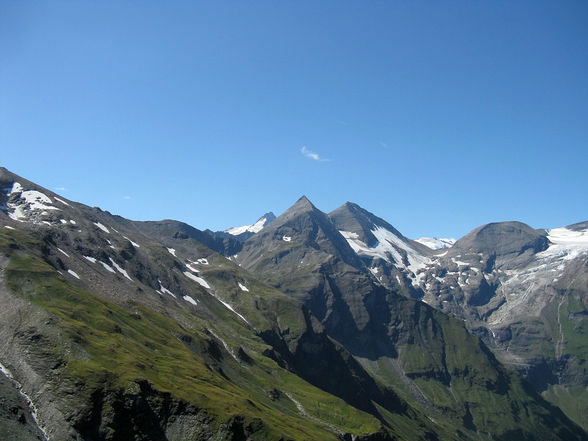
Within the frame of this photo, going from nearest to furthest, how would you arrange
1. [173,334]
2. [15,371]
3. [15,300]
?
[15,371]
[15,300]
[173,334]

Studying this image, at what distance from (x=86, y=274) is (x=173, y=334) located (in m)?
52.1

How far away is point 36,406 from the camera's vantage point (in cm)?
8631

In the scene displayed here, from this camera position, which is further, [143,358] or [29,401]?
[143,358]

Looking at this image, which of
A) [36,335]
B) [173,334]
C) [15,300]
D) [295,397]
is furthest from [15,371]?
[295,397]


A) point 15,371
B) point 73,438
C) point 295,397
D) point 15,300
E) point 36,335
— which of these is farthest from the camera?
point 295,397

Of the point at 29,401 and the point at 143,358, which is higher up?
the point at 143,358

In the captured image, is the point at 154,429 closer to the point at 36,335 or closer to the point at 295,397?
the point at 36,335

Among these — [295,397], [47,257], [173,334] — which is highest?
[47,257]

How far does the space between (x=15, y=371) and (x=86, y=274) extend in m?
112

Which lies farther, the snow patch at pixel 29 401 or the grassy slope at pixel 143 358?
the grassy slope at pixel 143 358

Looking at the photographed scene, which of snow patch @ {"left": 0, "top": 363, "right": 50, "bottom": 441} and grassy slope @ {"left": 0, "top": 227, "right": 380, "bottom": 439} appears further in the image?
grassy slope @ {"left": 0, "top": 227, "right": 380, "bottom": 439}

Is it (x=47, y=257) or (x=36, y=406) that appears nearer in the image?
(x=36, y=406)

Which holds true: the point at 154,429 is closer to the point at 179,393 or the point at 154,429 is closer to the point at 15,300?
the point at 179,393

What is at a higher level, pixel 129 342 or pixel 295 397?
pixel 129 342
